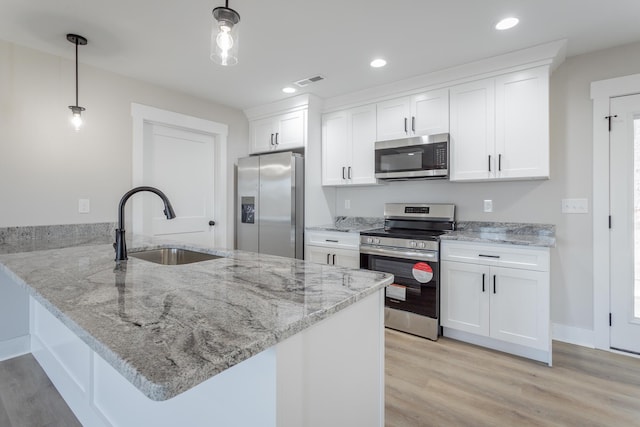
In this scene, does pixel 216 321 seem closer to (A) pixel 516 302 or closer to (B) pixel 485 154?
(A) pixel 516 302

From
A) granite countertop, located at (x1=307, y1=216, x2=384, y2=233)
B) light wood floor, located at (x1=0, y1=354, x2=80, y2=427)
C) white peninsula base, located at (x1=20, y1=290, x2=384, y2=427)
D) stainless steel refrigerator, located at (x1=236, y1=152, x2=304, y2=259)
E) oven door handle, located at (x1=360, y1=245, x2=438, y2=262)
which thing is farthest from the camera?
granite countertop, located at (x1=307, y1=216, x2=384, y2=233)

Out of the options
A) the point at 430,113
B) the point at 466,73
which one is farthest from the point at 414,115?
the point at 466,73

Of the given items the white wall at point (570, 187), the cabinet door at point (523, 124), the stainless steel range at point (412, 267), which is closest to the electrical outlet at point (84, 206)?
the stainless steel range at point (412, 267)

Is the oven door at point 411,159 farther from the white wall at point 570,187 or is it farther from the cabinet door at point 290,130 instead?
the cabinet door at point 290,130

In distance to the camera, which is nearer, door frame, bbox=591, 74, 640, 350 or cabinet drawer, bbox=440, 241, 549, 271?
cabinet drawer, bbox=440, 241, 549, 271

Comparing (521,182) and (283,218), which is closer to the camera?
(521,182)

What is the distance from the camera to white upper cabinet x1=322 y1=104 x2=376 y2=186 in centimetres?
342

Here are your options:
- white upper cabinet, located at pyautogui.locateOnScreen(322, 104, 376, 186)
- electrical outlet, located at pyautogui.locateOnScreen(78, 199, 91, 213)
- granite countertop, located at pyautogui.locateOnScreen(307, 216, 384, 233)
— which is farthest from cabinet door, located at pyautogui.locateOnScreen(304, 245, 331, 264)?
electrical outlet, located at pyautogui.locateOnScreen(78, 199, 91, 213)

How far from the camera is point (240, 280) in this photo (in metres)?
1.17

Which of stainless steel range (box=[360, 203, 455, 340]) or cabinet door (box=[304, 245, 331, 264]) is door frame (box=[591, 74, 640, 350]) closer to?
stainless steel range (box=[360, 203, 455, 340])

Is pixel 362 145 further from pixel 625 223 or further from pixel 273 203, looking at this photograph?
pixel 625 223

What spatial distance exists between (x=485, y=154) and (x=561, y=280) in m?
1.25

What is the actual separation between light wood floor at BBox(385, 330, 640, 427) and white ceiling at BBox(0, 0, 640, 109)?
93.9 inches

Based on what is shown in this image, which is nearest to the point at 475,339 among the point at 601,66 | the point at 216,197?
the point at 601,66
